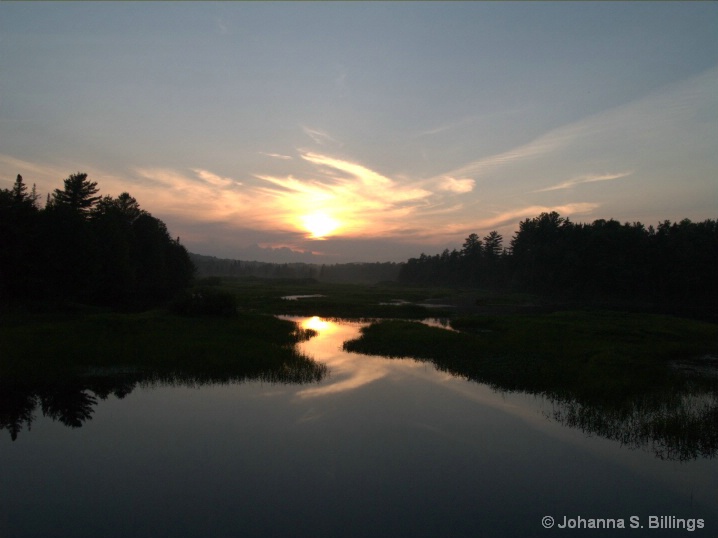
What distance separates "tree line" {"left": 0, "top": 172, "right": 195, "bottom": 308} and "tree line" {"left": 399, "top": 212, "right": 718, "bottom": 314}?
327 ft

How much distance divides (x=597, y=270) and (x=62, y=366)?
112 m

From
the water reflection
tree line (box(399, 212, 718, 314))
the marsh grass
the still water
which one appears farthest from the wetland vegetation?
tree line (box(399, 212, 718, 314))

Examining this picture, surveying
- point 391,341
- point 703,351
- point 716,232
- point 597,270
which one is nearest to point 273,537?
point 391,341

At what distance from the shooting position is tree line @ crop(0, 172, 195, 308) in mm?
50656

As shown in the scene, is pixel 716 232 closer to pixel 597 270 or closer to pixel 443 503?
pixel 597 270

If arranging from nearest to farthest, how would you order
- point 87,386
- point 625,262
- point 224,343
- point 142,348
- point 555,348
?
point 87,386, point 142,348, point 224,343, point 555,348, point 625,262

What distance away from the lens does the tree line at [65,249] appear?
50656 mm

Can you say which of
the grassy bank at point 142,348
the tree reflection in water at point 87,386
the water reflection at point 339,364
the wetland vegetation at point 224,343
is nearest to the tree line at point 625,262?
the wetland vegetation at point 224,343

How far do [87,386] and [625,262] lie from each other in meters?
114

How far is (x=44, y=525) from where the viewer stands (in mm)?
11914

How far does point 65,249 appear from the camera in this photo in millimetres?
54750

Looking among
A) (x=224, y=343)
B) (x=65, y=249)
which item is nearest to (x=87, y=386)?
(x=224, y=343)

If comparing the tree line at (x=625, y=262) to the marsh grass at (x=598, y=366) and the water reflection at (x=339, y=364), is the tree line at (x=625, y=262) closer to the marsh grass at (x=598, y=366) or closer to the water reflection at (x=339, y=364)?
the marsh grass at (x=598, y=366)

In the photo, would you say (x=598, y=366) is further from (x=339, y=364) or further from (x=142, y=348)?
(x=142, y=348)
